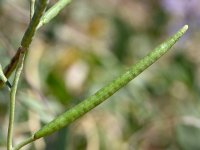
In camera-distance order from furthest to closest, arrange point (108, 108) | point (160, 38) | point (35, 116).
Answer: point (160, 38) < point (108, 108) < point (35, 116)

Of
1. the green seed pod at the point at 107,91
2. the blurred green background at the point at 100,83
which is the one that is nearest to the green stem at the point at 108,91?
the green seed pod at the point at 107,91

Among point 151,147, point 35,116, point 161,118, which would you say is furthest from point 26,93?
point 151,147

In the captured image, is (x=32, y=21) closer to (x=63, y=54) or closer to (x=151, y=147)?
(x=63, y=54)

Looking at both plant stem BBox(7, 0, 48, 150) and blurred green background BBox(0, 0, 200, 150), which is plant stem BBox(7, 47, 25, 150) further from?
blurred green background BBox(0, 0, 200, 150)

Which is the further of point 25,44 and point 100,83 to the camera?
point 100,83

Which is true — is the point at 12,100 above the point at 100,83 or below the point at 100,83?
above

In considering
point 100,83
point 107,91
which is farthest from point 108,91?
point 100,83

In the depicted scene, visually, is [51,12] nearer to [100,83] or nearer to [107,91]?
[107,91]

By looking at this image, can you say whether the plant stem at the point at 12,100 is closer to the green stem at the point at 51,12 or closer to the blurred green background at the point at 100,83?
the green stem at the point at 51,12
